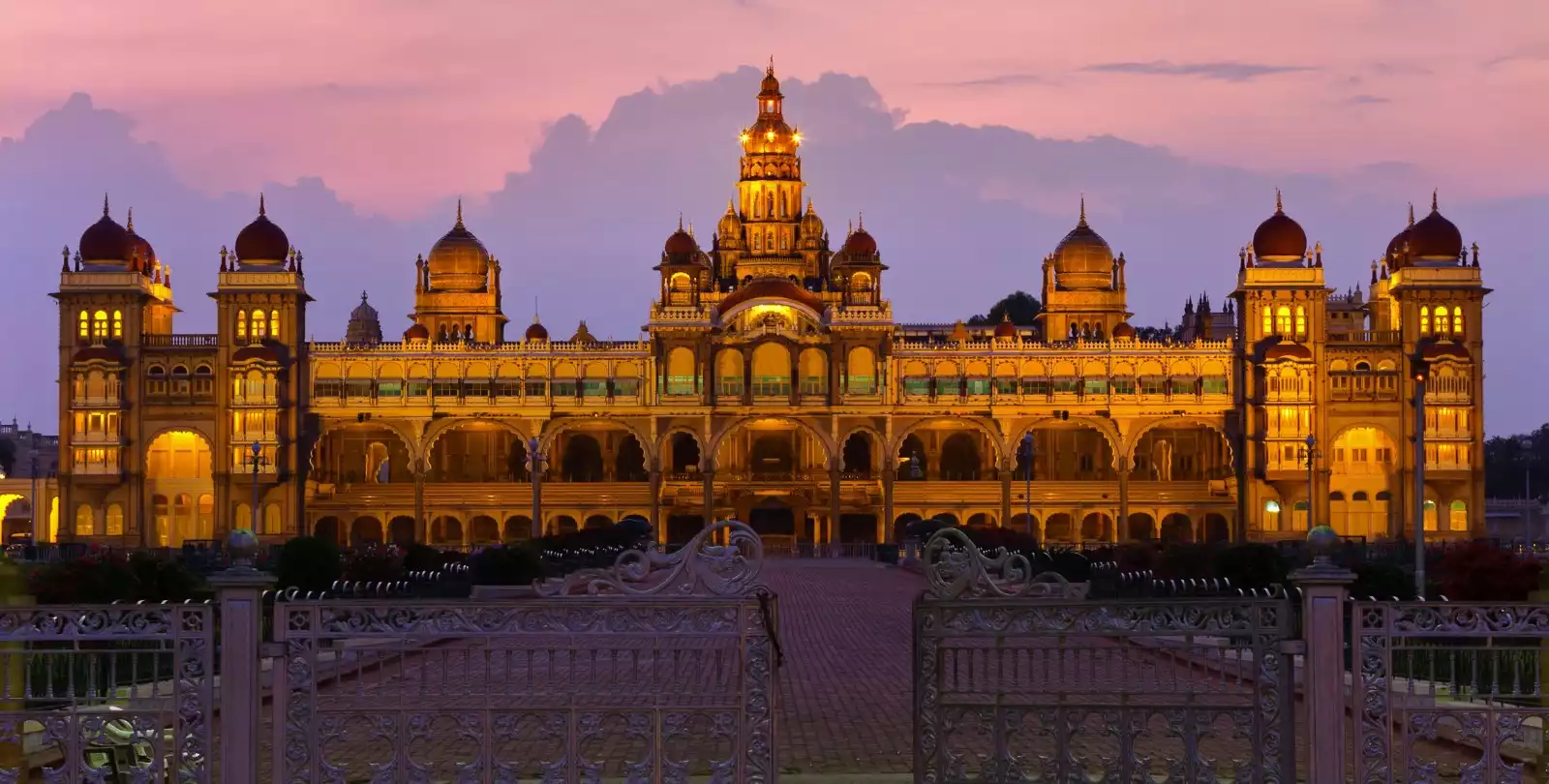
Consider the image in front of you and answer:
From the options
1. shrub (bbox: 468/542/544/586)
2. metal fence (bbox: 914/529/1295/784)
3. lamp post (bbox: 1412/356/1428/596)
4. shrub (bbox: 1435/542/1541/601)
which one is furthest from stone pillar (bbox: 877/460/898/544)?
metal fence (bbox: 914/529/1295/784)

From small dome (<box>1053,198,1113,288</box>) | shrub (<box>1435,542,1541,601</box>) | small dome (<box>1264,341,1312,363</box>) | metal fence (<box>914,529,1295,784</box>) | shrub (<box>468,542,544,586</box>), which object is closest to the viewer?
metal fence (<box>914,529,1295,784</box>)

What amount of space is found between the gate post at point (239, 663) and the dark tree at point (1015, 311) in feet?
394

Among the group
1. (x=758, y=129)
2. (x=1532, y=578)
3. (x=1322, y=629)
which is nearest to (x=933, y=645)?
(x=1322, y=629)

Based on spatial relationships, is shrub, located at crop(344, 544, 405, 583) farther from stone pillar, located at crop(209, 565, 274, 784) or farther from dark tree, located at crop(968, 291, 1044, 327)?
dark tree, located at crop(968, 291, 1044, 327)

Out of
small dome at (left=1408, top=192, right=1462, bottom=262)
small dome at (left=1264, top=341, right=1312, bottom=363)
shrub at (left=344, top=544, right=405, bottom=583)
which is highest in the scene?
small dome at (left=1408, top=192, right=1462, bottom=262)

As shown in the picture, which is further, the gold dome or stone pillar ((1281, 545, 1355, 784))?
the gold dome

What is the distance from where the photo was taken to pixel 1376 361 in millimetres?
78875

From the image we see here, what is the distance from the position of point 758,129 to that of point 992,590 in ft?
278

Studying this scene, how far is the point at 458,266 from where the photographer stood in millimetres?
95250

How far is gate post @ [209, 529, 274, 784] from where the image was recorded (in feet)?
38.4

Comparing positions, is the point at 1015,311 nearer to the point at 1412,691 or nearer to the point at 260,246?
the point at 260,246

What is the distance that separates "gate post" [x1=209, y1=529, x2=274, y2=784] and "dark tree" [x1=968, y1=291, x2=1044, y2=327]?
120077mm

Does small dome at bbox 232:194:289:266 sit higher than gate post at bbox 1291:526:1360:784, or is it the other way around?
small dome at bbox 232:194:289:266

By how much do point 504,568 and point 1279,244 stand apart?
49547mm
